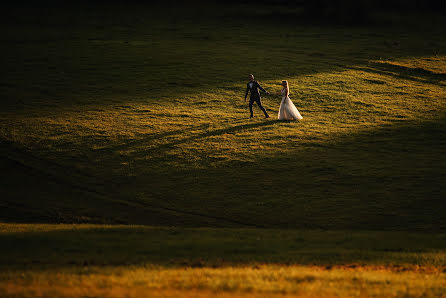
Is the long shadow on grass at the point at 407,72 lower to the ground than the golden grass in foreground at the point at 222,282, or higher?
higher

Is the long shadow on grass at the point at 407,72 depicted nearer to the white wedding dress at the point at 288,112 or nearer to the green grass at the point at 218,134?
the green grass at the point at 218,134

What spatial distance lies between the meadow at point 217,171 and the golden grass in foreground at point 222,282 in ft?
0.23

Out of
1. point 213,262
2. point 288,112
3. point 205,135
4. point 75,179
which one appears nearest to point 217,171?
point 205,135

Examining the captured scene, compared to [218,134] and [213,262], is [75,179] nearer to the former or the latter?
[218,134]

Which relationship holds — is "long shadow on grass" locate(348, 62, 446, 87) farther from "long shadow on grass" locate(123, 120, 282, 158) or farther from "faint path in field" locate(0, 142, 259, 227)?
"faint path in field" locate(0, 142, 259, 227)

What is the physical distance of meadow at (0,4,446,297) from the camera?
14273 mm

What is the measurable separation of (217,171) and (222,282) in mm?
13570

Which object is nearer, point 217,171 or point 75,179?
point 75,179

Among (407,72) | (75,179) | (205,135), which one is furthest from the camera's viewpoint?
(407,72)

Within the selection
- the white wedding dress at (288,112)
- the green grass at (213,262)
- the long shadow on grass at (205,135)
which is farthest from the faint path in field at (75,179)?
the white wedding dress at (288,112)

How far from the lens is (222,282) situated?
41.8ft

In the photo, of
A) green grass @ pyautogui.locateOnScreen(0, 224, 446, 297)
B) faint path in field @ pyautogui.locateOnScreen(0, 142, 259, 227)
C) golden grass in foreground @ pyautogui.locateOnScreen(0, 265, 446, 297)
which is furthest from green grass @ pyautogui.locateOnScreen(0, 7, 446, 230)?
golden grass in foreground @ pyautogui.locateOnScreen(0, 265, 446, 297)

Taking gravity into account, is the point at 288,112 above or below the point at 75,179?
above

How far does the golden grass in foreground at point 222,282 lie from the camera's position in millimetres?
11992
